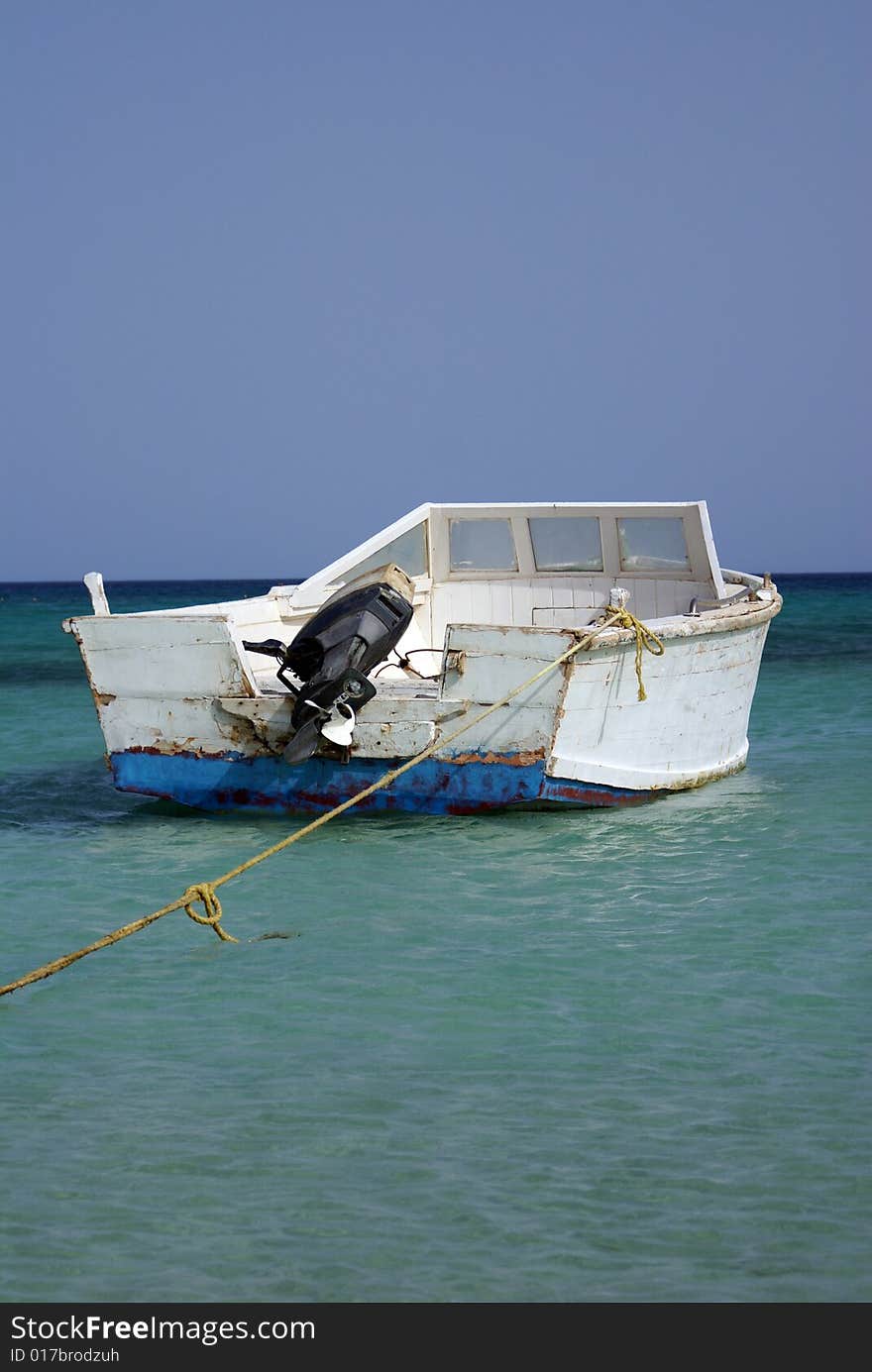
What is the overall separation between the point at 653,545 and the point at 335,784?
4354 millimetres

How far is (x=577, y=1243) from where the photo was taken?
391 cm

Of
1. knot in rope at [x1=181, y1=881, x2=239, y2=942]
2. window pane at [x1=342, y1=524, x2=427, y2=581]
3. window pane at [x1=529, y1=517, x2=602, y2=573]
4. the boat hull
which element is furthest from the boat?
window pane at [x1=529, y1=517, x2=602, y2=573]

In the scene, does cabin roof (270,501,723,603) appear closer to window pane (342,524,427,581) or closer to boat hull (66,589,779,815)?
window pane (342,524,427,581)

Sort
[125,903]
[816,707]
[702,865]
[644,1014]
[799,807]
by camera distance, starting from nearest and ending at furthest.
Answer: [644,1014]
[125,903]
[702,865]
[799,807]
[816,707]

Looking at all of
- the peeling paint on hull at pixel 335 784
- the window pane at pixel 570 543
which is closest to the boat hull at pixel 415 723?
the peeling paint on hull at pixel 335 784

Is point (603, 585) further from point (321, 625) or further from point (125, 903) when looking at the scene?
point (125, 903)

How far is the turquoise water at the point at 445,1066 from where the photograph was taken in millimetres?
3871

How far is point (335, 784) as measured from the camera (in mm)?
8805

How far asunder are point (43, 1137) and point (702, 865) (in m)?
4.55

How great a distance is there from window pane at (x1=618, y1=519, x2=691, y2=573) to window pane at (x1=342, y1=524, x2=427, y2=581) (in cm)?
157

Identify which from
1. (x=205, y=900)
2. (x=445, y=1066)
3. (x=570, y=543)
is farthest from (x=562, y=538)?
(x=445, y=1066)

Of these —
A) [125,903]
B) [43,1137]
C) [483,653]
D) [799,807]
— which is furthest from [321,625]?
[43,1137]

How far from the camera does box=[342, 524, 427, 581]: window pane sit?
38.3 ft

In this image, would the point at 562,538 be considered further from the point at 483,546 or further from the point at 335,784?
the point at 335,784
